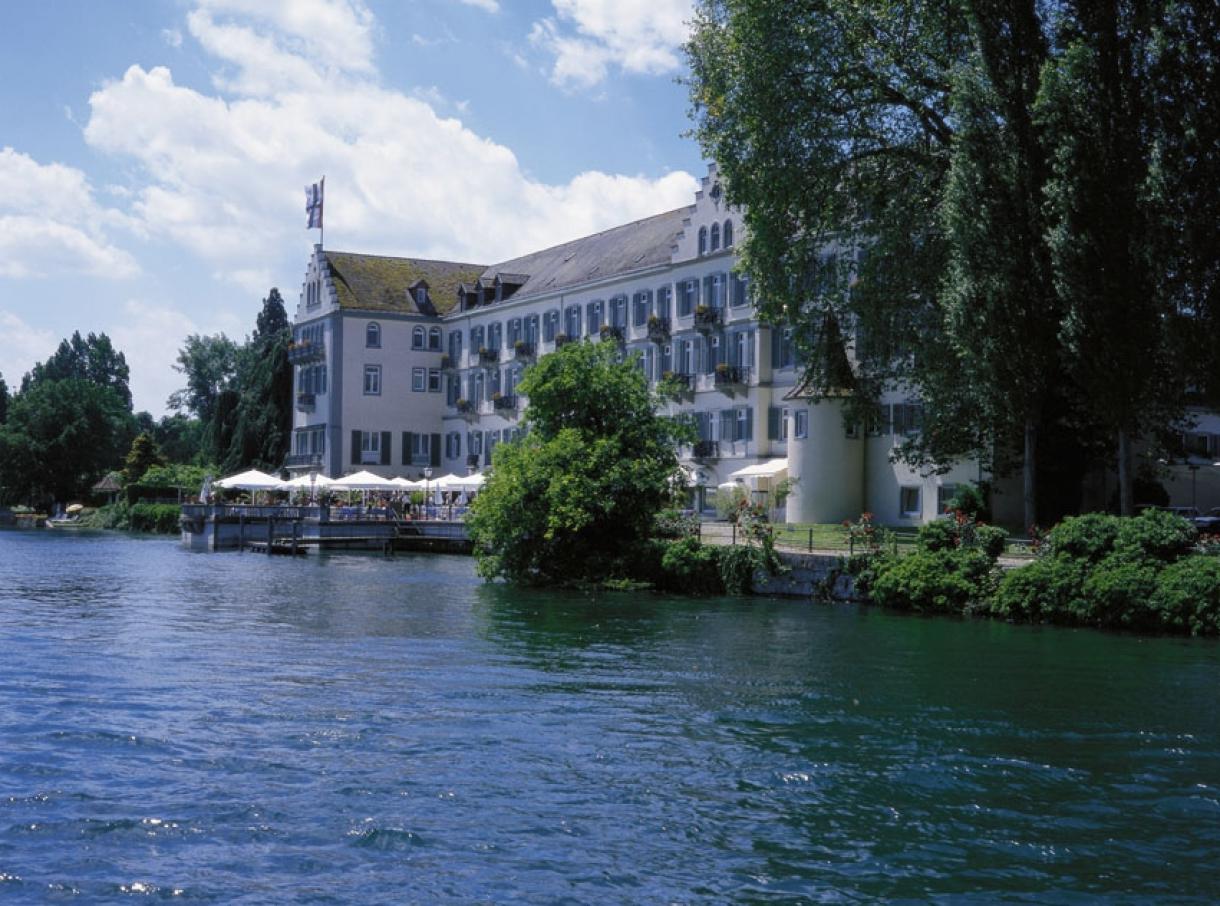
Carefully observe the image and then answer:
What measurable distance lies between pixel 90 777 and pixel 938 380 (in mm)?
27167

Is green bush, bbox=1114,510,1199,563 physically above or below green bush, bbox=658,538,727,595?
above

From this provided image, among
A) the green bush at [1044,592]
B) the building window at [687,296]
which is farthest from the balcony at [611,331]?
the green bush at [1044,592]

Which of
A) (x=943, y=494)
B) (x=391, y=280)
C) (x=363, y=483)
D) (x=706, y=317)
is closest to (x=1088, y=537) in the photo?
(x=943, y=494)

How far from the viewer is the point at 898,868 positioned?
37.8 ft

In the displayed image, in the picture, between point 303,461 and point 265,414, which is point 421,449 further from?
point 265,414

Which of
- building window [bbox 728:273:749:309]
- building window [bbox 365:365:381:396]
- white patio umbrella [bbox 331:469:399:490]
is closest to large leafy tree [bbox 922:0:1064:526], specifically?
building window [bbox 728:273:749:309]

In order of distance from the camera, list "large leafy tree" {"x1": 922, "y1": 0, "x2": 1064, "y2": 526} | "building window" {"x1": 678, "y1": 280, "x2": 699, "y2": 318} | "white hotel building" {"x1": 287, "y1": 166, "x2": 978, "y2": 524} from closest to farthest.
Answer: "large leafy tree" {"x1": 922, "y1": 0, "x2": 1064, "y2": 526}, "white hotel building" {"x1": 287, "y1": 166, "x2": 978, "y2": 524}, "building window" {"x1": 678, "y1": 280, "x2": 699, "y2": 318}

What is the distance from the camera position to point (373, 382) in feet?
291

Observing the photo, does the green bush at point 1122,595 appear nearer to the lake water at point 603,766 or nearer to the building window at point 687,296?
the lake water at point 603,766

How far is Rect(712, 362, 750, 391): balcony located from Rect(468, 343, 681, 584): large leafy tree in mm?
20470

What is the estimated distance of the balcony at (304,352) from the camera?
8941 centimetres

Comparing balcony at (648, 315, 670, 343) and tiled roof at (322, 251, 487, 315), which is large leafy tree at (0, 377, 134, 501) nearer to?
tiled roof at (322, 251, 487, 315)

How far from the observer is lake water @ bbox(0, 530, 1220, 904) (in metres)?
11.2

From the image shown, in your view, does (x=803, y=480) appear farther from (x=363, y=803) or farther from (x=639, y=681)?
(x=363, y=803)
